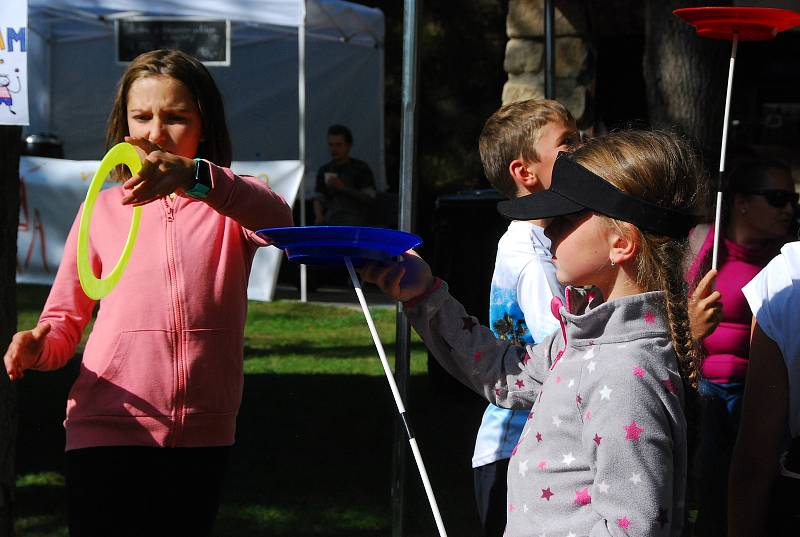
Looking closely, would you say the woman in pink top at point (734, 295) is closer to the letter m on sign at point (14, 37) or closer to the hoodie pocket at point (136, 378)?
the hoodie pocket at point (136, 378)

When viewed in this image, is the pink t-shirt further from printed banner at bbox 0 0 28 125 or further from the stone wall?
the stone wall

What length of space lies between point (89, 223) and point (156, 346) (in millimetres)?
343

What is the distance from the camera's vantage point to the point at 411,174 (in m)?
3.33

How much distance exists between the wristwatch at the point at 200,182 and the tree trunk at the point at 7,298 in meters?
1.70

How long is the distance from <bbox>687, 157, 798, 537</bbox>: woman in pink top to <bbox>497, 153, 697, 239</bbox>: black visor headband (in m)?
1.99

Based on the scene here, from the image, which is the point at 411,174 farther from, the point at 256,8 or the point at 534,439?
the point at 256,8

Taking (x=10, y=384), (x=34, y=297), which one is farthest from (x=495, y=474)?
(x=34, y=297)

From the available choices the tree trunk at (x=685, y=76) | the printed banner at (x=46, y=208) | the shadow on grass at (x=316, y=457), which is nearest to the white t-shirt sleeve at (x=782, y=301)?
the shadow on grass at (x=316, y=457)

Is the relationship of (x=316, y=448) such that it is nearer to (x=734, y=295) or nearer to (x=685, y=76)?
(x=734, y=295)

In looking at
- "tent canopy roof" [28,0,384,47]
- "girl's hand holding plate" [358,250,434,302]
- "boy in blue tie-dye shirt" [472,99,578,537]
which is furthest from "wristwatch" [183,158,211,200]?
"tent canopy roof" [28,0,384,47]

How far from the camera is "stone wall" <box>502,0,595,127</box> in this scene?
7.33m

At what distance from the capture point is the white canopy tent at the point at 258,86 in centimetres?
1277

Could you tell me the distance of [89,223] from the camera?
2285 mm

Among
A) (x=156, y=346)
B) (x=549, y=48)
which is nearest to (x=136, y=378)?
(x=156, y=346)
